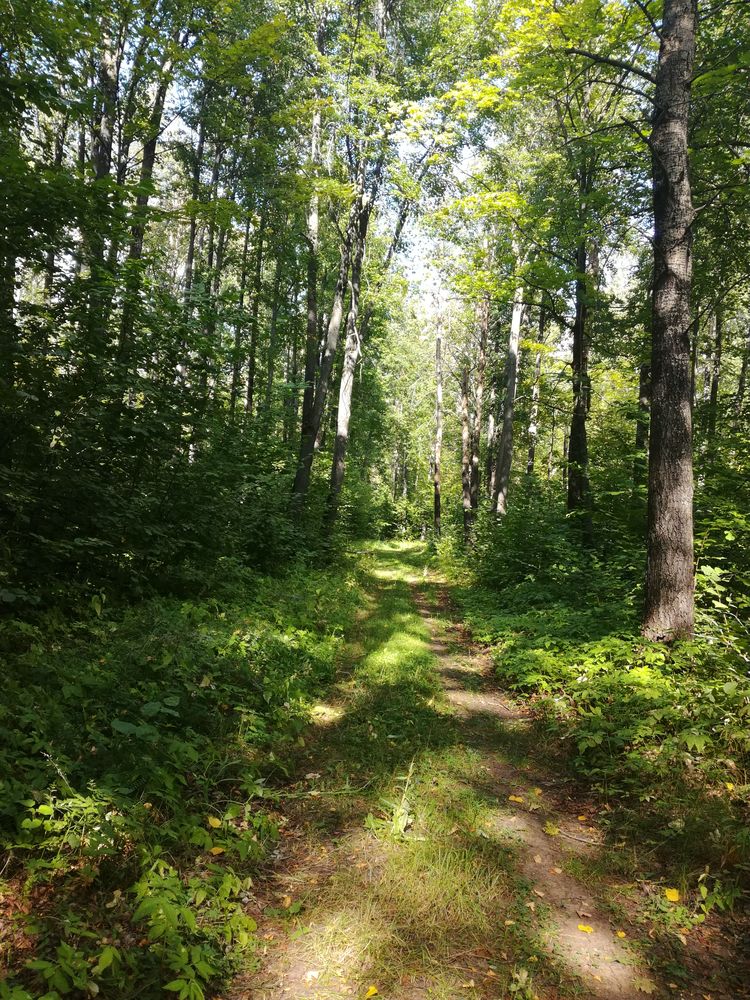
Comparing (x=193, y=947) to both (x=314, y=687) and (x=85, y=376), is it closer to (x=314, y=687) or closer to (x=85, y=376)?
(x=314, y=687)

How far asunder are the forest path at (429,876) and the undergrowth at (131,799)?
27cm

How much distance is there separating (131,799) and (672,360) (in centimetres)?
Result: 626

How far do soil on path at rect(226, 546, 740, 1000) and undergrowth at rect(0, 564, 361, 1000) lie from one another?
0.28 meters

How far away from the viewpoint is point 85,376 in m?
5.73

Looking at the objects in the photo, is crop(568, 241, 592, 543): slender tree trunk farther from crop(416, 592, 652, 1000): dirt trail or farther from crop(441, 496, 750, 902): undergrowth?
crop(416, 592, 652, 1000): dirt trail

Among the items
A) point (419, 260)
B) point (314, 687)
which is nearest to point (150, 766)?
point (314, 687)

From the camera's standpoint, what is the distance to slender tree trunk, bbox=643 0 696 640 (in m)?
5.37

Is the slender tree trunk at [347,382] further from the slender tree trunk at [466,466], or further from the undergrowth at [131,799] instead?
the undergrowth at [131,799]

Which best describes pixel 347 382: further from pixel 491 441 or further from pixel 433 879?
pixel 491 441

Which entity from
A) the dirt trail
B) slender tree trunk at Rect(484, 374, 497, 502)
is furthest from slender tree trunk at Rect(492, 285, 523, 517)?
the dirt trail

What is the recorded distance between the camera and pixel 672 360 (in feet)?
18.1

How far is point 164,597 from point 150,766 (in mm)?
3401

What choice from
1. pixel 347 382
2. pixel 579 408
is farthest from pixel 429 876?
pixel 347 382

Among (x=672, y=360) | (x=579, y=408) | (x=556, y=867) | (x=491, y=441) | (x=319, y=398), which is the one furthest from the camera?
(x=491, y=441)
